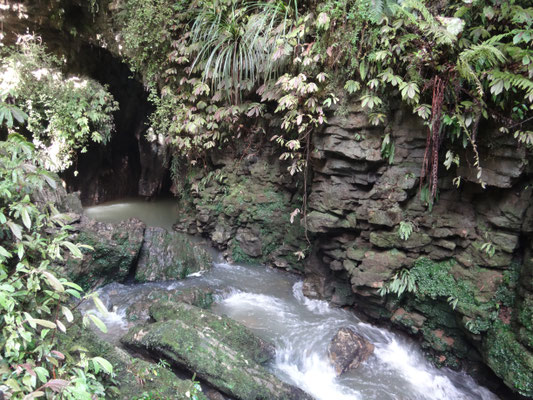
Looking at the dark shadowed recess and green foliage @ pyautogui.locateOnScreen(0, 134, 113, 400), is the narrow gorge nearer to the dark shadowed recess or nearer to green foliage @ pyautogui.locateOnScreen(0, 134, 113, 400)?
green foliage @ pyautogui.locateOnScreen(0, 134, 113, 400)

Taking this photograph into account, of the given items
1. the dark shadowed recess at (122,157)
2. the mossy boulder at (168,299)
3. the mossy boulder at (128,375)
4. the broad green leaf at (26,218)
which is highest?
the dark shadowed recess at (122,157)

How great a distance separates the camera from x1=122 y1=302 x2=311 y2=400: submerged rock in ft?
11.7

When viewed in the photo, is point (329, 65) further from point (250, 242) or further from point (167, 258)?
point (167, 258)

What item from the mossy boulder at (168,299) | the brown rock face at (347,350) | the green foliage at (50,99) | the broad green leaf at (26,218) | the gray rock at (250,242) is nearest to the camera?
the broad green leaf at (26,218)

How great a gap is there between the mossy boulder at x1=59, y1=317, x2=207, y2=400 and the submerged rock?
673mm

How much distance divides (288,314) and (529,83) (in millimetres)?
4630

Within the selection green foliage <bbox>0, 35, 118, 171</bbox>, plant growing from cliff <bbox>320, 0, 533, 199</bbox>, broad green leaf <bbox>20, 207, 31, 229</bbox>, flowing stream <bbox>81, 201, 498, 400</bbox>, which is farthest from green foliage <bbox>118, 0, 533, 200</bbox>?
broad green leaf <bbox>20, 207, 31, 229</bbox>

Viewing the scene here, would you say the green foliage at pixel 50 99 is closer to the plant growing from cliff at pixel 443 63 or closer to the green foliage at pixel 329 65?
the green foliage at pixel 329 65

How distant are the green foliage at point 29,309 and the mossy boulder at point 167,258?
4020 mm

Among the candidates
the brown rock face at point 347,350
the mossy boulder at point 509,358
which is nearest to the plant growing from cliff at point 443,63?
the mossy boulder at point 509,358

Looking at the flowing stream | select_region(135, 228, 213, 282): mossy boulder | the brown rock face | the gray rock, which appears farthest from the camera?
the gray rock

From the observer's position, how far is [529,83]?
3.23 metres

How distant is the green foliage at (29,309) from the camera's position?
1.67 meters

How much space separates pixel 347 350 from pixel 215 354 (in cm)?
201
